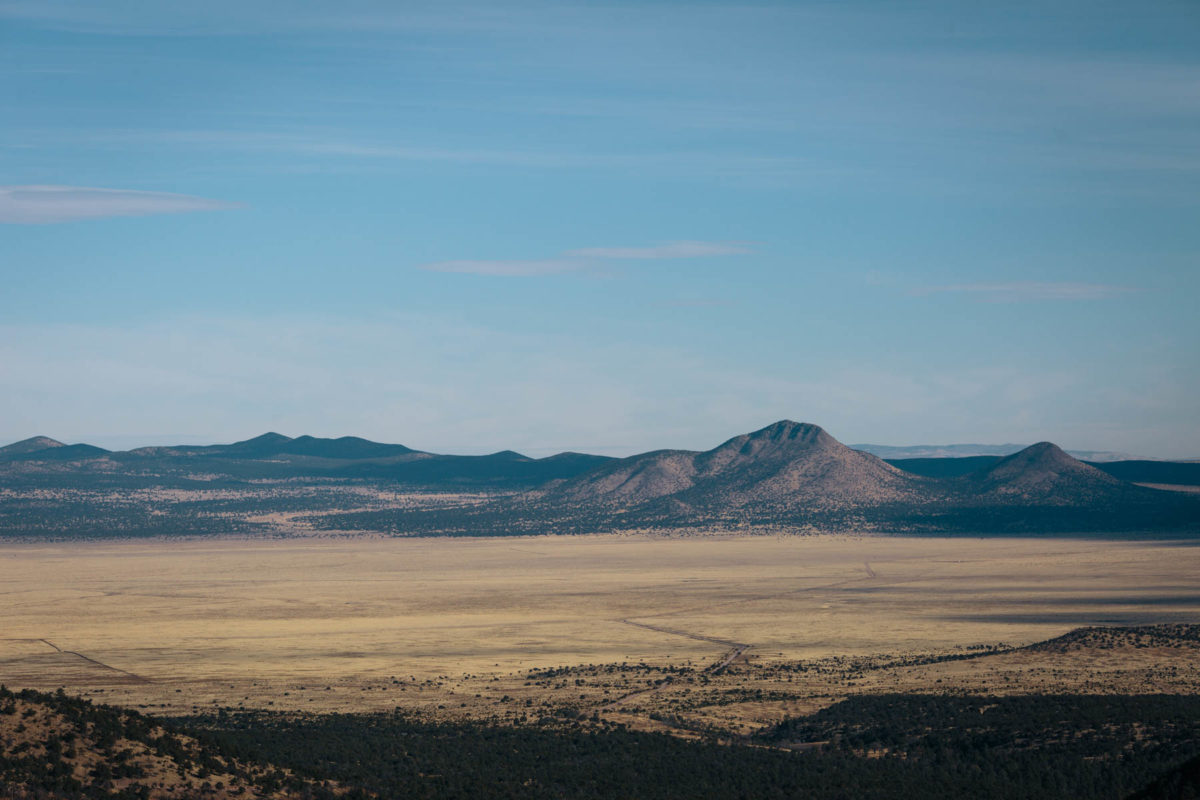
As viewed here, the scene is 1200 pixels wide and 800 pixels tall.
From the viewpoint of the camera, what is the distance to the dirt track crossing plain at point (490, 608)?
68.3 metres

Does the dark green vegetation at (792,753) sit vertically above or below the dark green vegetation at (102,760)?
below

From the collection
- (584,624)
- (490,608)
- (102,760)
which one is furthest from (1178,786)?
(490,608)

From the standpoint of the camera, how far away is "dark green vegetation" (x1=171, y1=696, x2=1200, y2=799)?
4047 centimetres

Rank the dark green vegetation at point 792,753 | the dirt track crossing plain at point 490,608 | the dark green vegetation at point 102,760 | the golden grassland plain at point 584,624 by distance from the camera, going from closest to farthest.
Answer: the dark green vegetation at point 102,760 < the dark green vegetation at point 792,753 < the golden grassland plain at point 584,624 < the dirt track crossing plain at point 490,608

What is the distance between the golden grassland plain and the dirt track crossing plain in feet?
1.09

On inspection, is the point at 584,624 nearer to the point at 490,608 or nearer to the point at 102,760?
the point at 490,608

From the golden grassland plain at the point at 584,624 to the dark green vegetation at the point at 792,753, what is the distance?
178 inches

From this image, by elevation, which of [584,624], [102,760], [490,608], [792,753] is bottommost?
[584,624]

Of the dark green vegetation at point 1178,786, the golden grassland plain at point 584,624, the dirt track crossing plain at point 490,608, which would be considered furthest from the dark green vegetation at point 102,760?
the dirt track crossing plain at point 490,608

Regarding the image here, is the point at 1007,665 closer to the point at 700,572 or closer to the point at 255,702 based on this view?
the point at 255,702

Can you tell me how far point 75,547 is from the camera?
167375mm

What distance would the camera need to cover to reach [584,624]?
90.7 m

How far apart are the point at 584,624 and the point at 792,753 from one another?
45354 millimetres

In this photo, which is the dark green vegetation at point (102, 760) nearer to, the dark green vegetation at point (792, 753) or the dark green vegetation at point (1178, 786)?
the dark green vegetation at point (792, 753)
